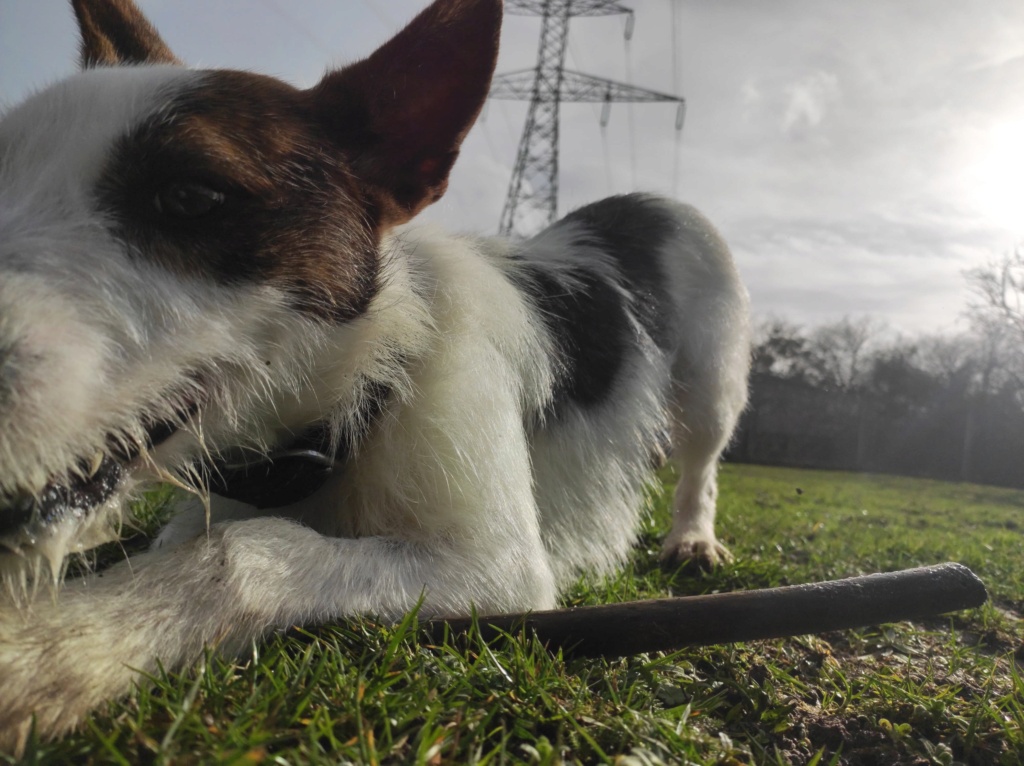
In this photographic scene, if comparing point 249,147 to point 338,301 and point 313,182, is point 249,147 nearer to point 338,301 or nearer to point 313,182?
point 313,182

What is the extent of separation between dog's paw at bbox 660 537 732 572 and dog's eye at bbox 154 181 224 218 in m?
2.66

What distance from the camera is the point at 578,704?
1.45m

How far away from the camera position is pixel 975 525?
838 centimetres

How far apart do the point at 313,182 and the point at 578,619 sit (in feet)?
4.27

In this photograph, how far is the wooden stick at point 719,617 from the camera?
5.45ft

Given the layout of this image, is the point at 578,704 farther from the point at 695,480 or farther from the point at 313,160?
the point at 695,480

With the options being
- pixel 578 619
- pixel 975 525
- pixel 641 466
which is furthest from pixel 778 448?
pixel 578 619

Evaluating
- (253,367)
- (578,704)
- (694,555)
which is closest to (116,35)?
(253,367)

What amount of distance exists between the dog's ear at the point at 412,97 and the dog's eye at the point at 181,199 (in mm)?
575

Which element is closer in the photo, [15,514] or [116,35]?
[15,514]

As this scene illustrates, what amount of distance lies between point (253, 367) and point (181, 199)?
417mm

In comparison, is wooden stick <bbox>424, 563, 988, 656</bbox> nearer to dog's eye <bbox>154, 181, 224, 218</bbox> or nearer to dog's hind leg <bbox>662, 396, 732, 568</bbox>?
dog's eye <bbox>154, 181, 224, 218</bbox>

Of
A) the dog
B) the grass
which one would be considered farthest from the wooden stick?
the dog

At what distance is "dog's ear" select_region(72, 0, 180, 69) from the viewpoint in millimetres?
2402
